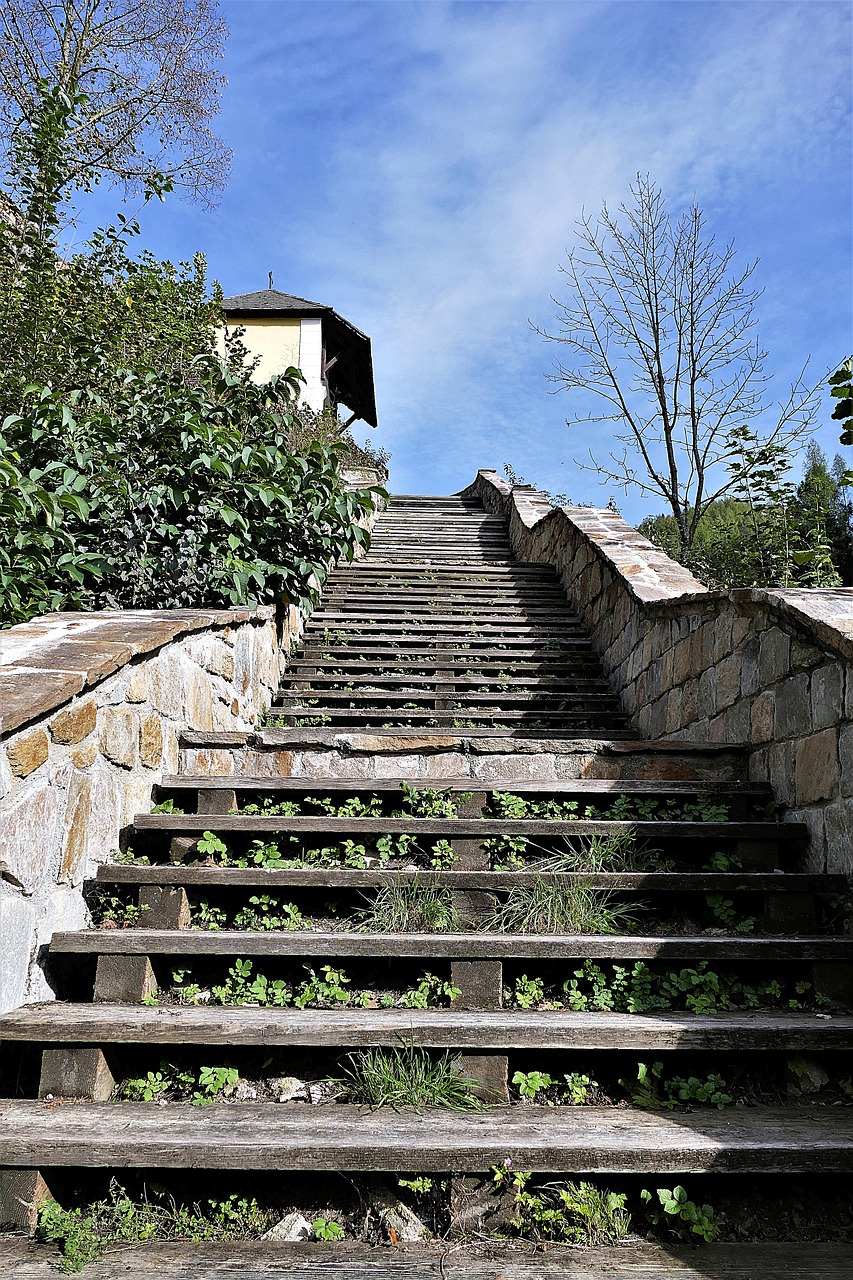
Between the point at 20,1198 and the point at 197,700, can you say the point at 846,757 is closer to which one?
the point at 20,1198

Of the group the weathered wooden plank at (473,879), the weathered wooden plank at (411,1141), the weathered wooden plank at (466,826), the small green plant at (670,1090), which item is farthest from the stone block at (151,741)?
the small green plant at (670,1090)

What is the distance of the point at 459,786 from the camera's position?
3070mm

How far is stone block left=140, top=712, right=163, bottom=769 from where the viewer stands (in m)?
2.99

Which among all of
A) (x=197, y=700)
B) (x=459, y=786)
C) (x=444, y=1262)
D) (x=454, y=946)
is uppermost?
(x=197, y=700)

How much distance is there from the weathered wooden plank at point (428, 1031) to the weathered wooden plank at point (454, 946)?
173 mm

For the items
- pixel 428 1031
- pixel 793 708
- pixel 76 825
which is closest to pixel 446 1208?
pixel 428 1031

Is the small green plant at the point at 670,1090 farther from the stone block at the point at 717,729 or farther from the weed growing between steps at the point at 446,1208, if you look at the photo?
the stone block at the point at 717,729

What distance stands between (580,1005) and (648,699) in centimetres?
252

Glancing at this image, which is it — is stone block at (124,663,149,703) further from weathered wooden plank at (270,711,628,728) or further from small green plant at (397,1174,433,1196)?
small green plant at (397,1174,433,1196)

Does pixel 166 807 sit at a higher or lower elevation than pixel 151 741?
lower

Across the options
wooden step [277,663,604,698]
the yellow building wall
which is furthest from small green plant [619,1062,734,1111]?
the yellow building wall

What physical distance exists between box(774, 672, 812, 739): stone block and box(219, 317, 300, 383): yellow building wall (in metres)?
18.9

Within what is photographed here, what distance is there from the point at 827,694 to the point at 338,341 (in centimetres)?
2113

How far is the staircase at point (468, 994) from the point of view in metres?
1.76
